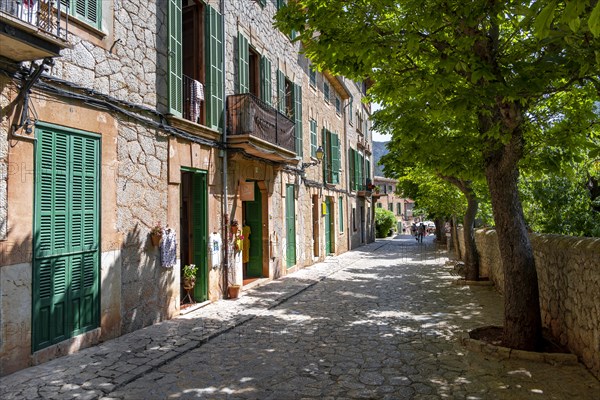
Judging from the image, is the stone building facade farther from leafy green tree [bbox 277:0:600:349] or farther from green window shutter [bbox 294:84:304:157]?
green window shutter [bbox 294:84:304:157]

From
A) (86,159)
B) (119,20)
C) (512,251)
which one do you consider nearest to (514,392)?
(512,251)

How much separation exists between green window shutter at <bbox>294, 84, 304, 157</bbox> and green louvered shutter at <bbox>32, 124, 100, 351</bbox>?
8.42m

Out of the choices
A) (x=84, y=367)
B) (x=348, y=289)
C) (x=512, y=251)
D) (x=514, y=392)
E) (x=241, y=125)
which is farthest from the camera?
(x=348, y=289)

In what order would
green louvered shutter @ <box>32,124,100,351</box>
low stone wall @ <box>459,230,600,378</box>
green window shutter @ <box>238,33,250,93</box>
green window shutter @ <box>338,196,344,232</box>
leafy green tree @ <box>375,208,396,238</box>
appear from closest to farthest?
low stone wall @ <box>459,230,600,378</box> < green louvered shutter @ <box>32,124,100,351</box> < green window shutter @ <box>238,33,250,93</box> < green window shutter @ <box>338,196,344,232</box> < leafy green tree @ <box>375,208,396,238</box>

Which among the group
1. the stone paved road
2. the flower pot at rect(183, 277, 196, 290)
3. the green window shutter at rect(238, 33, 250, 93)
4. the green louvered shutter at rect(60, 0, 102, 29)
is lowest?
the stone paved road

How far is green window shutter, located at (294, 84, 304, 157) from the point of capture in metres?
13.4

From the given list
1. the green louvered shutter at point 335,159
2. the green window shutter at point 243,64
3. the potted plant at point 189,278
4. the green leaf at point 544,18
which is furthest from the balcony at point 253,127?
the green louvered shutter at point 335,159

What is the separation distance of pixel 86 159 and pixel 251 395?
3681 mm

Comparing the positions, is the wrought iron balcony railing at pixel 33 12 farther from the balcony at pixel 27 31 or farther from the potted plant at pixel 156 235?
the potted plant at pixel 156 235

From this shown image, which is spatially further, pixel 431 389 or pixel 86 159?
pixel 86 159

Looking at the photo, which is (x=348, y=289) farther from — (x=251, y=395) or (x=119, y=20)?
(x=119, y=20)

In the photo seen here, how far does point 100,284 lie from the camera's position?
5566mm

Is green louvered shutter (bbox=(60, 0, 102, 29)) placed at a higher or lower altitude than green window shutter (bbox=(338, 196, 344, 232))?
higher

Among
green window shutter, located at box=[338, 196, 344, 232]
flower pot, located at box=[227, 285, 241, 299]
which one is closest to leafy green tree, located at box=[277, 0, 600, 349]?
flower pot, located at box=[227, 285, 241, 299]
